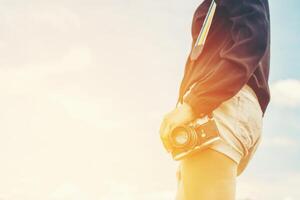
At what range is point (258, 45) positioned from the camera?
2.88 meters

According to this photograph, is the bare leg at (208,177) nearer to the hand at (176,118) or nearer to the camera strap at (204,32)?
the hand at (176,118)

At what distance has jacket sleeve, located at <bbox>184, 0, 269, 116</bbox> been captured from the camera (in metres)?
2.75

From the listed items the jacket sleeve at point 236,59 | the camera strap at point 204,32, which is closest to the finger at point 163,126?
the jacket sleeve at point 236,59

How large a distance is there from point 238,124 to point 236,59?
0.33 metres

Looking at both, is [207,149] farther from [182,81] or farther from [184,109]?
[182,81]

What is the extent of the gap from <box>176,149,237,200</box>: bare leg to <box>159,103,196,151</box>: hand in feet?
0.58

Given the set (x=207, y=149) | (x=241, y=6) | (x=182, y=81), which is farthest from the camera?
(x=182, y=81)

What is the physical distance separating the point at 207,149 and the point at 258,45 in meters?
0.62

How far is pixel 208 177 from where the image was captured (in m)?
2.68

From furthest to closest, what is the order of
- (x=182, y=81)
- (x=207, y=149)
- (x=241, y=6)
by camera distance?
(x=182, y=81), (x=241, y=6), (x=207, y=149)

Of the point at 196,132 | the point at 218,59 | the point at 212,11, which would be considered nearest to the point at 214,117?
the point at 196,132

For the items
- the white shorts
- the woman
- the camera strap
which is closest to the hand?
the woman

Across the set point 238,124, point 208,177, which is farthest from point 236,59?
point 208,177

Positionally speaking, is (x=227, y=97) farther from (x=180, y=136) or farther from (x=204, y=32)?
(x=204, y=32)
